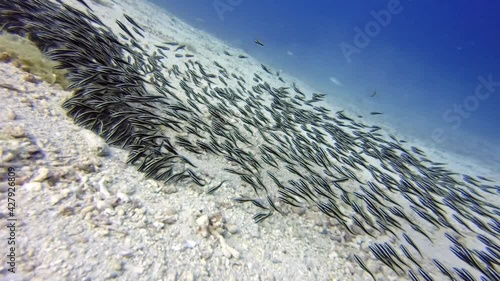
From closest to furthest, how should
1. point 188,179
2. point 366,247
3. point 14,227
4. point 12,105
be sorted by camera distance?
point 14,227, point 12,105, point 188,179, point 366,247

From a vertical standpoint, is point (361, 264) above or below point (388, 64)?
below

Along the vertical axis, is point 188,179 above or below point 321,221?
below

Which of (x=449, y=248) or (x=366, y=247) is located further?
(x=449, y=248)

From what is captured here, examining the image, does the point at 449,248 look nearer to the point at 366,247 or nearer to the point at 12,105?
the point at 366,247

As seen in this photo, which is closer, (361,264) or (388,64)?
(361,264)

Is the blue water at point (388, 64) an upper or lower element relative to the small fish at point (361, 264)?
upper

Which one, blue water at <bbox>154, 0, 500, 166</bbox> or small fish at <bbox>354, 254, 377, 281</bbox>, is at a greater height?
blue water at <bbox>154, 0, 500, 166</bbox>

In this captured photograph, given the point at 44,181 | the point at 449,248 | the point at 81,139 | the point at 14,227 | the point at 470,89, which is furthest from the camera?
the point at 470,89

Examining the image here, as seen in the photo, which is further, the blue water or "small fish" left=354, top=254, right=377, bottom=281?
the blue water

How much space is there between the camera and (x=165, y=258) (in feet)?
9.37

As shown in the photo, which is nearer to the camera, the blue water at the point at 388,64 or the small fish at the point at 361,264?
the small fish at the point at 361,264

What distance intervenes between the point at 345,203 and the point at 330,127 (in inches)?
160

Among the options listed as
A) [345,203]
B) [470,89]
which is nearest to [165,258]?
[345,203]

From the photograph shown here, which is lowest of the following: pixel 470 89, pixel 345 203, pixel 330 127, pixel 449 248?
pixel 345 203
